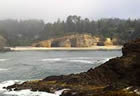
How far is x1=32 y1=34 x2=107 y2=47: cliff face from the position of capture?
155 m

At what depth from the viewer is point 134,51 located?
35781 millimetres

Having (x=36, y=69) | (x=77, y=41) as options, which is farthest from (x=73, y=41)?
(x=36, y=69)

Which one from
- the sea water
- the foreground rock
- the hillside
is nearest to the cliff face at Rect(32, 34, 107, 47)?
the hillside

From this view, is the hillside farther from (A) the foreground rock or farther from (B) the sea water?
A: (A) the foreground rock

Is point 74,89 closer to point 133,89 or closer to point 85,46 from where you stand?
point 133,89

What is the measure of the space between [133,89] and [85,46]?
12676cm

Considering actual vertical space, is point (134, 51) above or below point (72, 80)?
above

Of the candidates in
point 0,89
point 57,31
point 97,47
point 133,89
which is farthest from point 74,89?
point 57,31

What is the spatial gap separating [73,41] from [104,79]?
122m

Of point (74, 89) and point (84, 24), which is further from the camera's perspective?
point (84, 24)

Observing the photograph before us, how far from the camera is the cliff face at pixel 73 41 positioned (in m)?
155

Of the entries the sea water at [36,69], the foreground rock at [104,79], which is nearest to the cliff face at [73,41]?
the sea water at [36,69]

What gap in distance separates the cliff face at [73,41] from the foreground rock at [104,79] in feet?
384

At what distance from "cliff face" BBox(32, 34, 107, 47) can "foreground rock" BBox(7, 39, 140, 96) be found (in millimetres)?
116928
